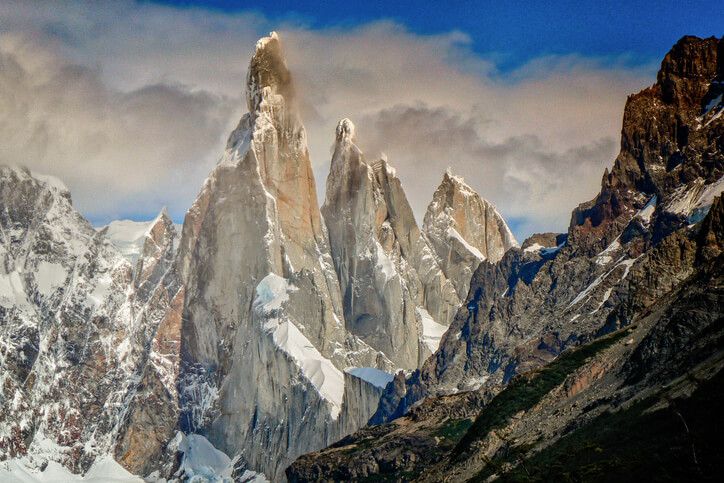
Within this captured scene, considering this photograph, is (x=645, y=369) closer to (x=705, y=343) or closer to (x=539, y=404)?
(x=705, y=343)

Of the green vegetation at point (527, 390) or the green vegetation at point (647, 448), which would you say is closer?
the green vegetation at point (647, 448)

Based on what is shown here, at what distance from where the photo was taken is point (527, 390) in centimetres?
17412

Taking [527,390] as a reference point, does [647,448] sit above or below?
below

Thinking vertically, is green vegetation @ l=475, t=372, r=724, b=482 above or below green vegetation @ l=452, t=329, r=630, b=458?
below

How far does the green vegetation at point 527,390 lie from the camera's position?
16750cm

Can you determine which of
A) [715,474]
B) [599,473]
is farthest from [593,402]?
[715,474]

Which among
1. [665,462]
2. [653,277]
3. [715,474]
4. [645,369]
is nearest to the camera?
[715,474]

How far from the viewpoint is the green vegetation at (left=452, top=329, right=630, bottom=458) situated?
16750 cm

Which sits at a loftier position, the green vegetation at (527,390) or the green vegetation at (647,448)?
the green vegetation at (527,390)

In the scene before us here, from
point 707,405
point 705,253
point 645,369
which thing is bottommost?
point 707,405

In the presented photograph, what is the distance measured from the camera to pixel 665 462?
96.5 m

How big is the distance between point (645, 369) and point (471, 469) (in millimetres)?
31443

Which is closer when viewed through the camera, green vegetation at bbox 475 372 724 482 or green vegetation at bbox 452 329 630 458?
green vegetation at bbox 475 372 724 482

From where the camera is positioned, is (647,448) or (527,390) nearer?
(647,448)
